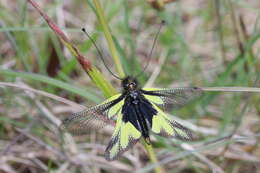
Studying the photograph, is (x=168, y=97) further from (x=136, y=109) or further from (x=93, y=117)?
(x=93, y=117)

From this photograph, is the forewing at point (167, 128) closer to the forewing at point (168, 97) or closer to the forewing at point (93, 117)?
the forewing at point (168, 97)

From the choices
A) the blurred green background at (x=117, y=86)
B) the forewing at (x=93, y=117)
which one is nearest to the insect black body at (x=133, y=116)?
the forewing at (x=93, y=117)

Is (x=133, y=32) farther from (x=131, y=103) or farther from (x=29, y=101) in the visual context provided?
(x=131, y=103)

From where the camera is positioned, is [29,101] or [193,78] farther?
[193,78]

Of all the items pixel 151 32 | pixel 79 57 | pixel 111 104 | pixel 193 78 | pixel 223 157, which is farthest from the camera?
pixel 151 32

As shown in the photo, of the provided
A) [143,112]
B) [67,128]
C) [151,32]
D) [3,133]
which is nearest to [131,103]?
[143,112]

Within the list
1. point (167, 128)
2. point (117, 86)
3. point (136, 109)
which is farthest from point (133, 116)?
point (117, 86)

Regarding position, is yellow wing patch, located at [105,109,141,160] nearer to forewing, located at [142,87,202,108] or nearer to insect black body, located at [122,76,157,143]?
insect black body, located at [122,76,157,143]

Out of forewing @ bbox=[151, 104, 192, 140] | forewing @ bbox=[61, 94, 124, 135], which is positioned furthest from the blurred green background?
forewing @ bbox=[151, 104, 192, 140]
